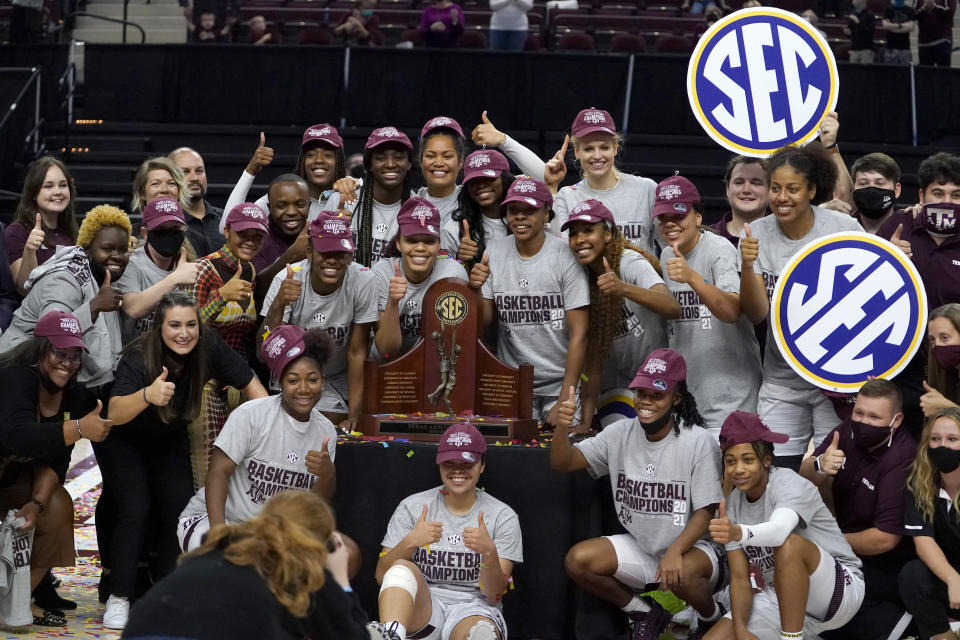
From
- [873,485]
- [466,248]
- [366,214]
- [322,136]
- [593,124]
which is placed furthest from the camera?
[322,136]

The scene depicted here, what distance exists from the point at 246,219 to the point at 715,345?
232 centimetres

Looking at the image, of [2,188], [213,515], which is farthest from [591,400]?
[2,188]

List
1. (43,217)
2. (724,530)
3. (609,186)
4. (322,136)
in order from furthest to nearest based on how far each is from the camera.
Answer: (322,136)
(43,217)
(609,186)
(724,530)

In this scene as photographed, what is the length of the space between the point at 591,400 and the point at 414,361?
33.5 inches

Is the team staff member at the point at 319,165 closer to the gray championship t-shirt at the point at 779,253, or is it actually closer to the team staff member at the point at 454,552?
the team staff member at the point at 454,552

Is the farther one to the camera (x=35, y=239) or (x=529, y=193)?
(x=35, y=239)

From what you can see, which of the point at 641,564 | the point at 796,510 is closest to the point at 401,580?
the point at 641,564

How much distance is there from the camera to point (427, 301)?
6.62 metres

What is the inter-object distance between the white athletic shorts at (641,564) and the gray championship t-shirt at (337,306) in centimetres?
158

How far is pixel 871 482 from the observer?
6.25m

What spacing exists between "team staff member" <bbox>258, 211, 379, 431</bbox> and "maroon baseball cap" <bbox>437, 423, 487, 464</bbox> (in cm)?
73

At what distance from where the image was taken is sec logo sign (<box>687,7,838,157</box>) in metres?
7.12

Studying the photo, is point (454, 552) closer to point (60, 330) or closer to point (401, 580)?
point (401, 580)

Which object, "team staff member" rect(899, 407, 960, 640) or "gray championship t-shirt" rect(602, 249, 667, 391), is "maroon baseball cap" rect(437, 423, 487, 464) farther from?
"team staff member" rect(899, 407, 960, 640)
